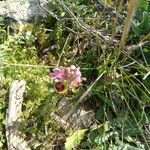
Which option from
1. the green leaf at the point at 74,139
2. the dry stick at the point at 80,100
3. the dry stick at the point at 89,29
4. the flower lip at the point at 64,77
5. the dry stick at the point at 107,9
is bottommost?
the green leaf at the point at 74,139

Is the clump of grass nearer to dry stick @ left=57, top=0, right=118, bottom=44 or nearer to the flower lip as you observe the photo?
dry stick @ left=57, top=0, right=118, bottom=44

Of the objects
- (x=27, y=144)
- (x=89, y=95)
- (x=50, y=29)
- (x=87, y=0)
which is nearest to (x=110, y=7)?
(x=87, y=0)

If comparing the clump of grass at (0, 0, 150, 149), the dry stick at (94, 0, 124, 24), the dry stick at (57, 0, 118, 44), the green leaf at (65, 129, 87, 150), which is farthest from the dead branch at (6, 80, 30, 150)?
the dry stick at (94, 0, 124, 24)

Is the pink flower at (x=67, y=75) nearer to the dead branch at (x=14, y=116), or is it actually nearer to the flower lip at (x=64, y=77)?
the flower lip at (x=64, y=77)

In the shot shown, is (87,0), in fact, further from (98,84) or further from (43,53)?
(98,84)

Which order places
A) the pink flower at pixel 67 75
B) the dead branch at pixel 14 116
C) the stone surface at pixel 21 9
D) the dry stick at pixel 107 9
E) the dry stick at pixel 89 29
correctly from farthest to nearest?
the stone surface at pixel 21 9
the dry stick at pixel 107 9
the dry stick at pixel 89 29
the dead branch at pixel 14 116
the pink flower at pixel 67 75

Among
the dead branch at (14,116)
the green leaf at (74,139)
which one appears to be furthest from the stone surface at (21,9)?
the green leaf at (74,139)
